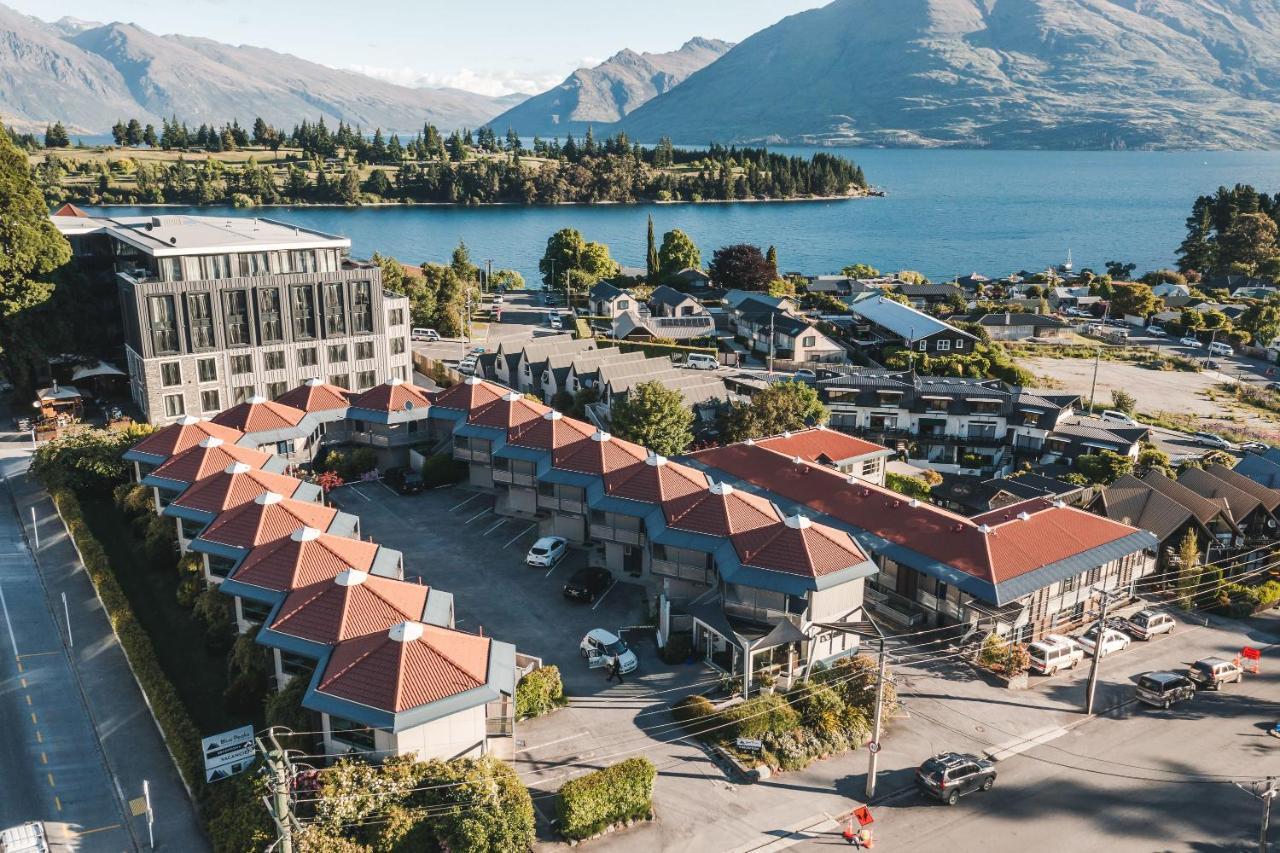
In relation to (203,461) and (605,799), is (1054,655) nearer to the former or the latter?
(605,799)

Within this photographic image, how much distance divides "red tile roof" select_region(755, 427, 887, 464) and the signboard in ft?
113

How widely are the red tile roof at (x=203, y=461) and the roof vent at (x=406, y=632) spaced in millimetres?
20996

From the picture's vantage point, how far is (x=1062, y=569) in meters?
42.5

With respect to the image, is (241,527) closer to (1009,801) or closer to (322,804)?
(322,804)

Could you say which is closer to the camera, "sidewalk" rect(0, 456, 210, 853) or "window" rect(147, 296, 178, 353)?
"sidewalk" rect(0, 456, 210, 853)

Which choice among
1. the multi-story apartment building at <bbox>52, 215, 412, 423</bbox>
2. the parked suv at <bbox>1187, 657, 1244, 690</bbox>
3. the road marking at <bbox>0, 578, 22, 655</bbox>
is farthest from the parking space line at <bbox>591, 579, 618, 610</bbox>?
the multi-story apartment building at <bbox>52, 215, 412, 423</bbox>

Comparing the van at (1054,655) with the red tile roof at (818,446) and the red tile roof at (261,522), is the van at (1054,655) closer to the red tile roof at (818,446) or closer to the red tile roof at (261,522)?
the red tile roof at (818,446)

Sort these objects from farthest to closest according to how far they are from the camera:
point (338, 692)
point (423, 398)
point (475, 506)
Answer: point (423, 398)
point (475, 506)
point (338, 692)

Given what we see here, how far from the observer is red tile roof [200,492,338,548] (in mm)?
41219

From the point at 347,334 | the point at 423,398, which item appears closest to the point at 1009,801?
the point at 423,398

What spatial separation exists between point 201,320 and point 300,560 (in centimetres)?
3754

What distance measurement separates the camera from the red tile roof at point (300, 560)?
3738 cm

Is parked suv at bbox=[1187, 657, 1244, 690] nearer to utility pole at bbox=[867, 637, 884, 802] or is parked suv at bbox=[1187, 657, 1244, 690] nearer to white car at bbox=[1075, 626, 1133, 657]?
white car at bbox=[1075, 626, 1133, 657]

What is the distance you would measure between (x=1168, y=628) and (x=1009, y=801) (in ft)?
58.0
